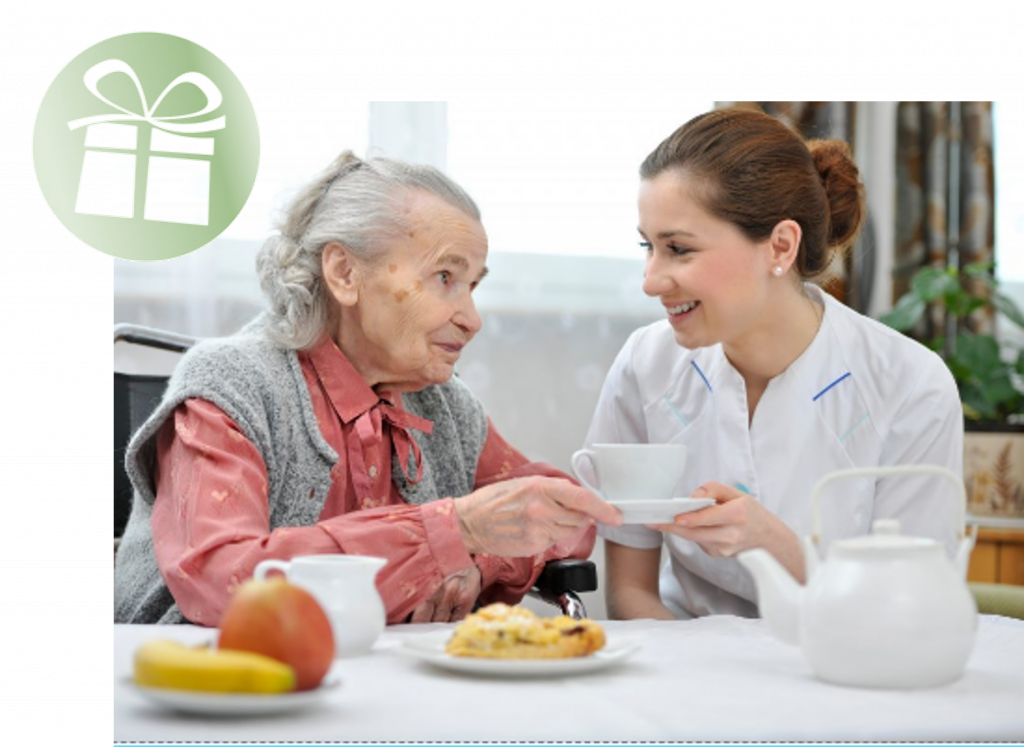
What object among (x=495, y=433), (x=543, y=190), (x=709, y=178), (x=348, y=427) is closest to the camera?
(x=348, y=427)

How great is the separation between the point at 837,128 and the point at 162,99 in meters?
2.41

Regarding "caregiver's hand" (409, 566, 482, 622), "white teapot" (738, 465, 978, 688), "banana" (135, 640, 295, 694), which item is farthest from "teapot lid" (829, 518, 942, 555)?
"caregiver's hand" (409, 566, 482, 622)

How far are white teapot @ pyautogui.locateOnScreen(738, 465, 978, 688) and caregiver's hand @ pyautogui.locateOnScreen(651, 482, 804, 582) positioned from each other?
341 millimetres

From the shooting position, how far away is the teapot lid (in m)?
0.99

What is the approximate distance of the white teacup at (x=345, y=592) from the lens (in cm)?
108

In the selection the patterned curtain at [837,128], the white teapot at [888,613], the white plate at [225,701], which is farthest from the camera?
the patterned curtain at [837,128]

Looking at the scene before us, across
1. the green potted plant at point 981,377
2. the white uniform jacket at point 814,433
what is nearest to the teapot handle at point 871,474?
the white uniform jacket at point 814,433

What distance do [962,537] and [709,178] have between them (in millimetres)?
893

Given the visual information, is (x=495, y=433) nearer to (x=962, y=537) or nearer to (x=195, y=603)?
(x=195, y=603)

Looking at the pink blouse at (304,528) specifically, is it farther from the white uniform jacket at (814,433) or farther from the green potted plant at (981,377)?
the green potted plant at (981,377)

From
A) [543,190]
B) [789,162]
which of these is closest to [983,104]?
[543,190]

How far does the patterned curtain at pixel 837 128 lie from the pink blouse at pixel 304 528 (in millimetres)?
1699

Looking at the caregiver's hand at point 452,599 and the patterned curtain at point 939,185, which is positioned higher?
the patterned curtain at point 939,185

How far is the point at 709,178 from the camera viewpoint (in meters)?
1.85
